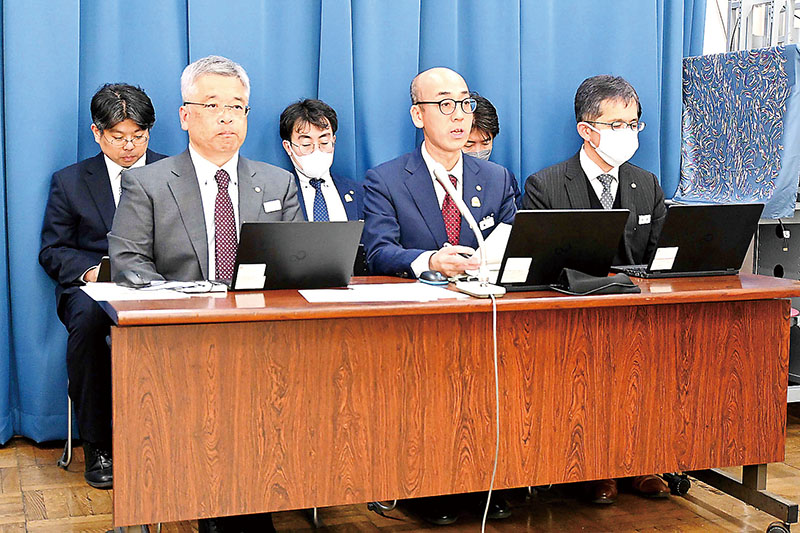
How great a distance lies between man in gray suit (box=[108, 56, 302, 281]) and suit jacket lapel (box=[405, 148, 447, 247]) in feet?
1.48

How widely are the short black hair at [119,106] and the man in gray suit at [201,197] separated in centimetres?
46

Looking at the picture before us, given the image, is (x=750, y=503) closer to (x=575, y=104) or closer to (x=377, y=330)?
(x=377, y=330)

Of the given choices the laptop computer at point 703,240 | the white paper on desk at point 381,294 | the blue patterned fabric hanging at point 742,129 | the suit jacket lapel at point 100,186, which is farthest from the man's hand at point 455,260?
the blue patterned fabric hanging at point 742,129

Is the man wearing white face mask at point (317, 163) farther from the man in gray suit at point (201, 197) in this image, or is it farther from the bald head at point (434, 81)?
the man in gray suit at point (201, 197)

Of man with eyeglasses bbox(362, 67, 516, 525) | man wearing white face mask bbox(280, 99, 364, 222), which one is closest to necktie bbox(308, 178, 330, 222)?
man wearing white face mask bbox(280, 99, 364, 222)

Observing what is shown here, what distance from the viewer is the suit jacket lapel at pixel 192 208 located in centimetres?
288

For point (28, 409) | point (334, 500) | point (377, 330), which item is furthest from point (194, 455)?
point (28, 409)

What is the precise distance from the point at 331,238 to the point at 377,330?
10.8 inches

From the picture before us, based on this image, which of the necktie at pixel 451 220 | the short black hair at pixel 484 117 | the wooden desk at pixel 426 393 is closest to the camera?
the wooden desk at pixel 426 393

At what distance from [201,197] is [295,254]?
617 mm

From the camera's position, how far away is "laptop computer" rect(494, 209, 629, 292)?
242 centimetres

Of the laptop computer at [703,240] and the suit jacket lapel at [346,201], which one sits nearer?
the laptop computer at [703,240]

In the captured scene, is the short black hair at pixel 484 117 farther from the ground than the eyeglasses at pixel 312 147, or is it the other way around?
the short black hair at pixel 484 117

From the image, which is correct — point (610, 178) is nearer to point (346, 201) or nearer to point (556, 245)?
point (346, 201)
